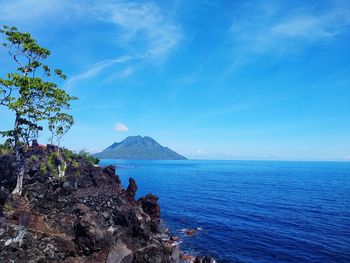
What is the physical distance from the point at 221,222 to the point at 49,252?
1831 inches

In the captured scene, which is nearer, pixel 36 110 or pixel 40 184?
pixel 36 110

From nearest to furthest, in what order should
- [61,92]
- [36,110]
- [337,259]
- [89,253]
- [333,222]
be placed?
[89,253] < [36,110] < [61,92] < [337,259] < [333,222]

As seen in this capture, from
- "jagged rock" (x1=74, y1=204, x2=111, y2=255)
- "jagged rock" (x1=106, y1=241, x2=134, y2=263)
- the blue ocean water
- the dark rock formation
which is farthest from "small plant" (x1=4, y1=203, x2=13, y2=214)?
the blue ocean water

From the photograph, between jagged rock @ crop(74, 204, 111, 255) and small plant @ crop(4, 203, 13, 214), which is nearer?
jagged rock @ crop(74, 204, 111, 255)

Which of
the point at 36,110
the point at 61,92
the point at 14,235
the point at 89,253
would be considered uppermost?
the point at 61,92

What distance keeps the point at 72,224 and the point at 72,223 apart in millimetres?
317

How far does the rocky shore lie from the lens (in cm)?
1884

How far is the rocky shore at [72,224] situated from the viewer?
18.8 metres

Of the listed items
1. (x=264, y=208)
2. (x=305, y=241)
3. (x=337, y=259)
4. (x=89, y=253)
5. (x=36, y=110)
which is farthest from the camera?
(x=264, y=208)

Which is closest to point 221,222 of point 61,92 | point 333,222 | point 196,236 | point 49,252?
point 196,236

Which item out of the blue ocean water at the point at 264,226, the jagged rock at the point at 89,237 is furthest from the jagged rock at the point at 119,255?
the blue ocean water at the point at 264,226

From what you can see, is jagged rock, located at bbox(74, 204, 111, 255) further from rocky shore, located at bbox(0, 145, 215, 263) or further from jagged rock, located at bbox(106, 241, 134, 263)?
jagged rock, located at bbox(106, 241, 134, 263)

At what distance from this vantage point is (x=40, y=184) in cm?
4003

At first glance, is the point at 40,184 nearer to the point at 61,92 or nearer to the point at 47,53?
the point at 61,92
